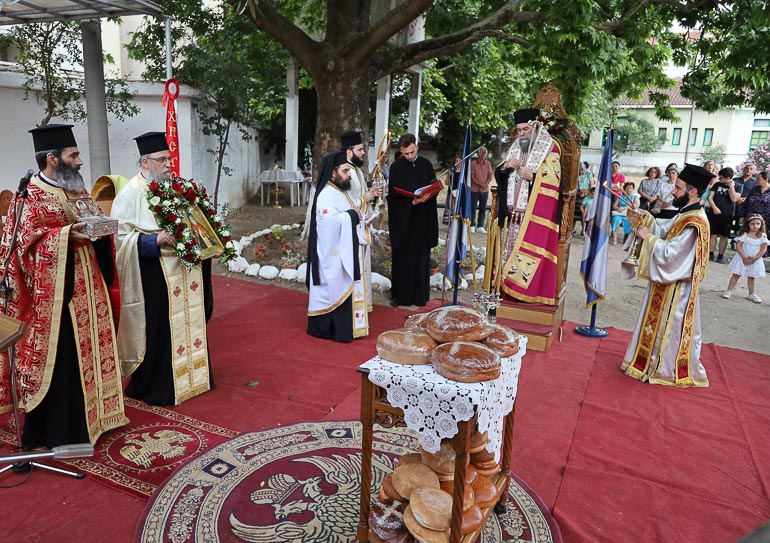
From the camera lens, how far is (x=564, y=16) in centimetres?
698

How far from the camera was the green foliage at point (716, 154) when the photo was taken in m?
33.1

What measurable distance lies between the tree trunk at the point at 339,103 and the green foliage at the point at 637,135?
95.4ft

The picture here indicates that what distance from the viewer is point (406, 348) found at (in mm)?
2656

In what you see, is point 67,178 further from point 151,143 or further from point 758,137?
point 758,137

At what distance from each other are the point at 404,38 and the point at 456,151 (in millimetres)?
11795

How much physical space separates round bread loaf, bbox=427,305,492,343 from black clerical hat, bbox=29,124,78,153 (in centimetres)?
257

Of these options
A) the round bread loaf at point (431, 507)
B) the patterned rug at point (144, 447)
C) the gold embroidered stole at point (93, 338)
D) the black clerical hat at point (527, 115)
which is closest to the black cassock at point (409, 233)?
the black clerical hat at point (527, 115)

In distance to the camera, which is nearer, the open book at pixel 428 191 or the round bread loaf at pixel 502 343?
the round bread loaf at pixel 502 343

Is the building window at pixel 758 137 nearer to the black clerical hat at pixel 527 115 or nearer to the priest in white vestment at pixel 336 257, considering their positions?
the black clerical hat at pixel 527 115

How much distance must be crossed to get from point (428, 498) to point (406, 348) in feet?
2.49

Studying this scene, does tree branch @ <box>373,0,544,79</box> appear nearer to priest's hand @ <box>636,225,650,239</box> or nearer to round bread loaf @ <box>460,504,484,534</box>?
priest's hand @ <box>636,225,650,239</box>

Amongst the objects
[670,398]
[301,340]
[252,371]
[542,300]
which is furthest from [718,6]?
[252,371]

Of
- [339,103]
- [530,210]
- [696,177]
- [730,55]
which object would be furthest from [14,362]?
[730,55]

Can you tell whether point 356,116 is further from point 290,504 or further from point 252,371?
point 290,504
